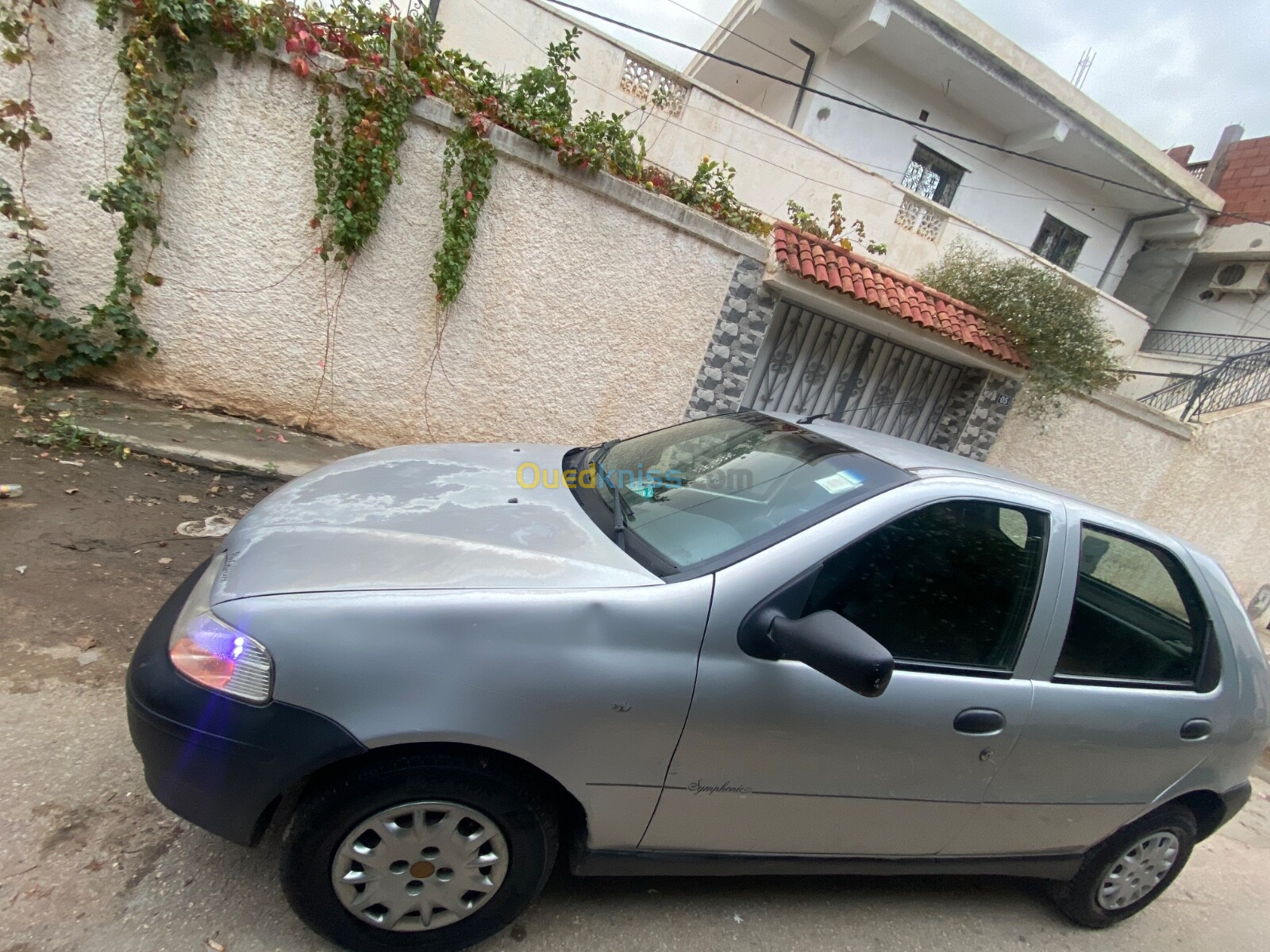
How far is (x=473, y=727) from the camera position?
143 centimetres

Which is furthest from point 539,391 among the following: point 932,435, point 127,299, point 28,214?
point 932,435

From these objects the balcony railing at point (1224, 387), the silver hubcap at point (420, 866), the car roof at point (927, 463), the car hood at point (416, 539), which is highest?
the balcony railing at point (1224, 387)

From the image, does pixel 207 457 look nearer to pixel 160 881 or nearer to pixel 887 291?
pixel 160 881

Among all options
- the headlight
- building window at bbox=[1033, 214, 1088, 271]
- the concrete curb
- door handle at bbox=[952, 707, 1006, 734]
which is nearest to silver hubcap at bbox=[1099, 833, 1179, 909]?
door handle at bbox=[952, 707, 1006, 734]

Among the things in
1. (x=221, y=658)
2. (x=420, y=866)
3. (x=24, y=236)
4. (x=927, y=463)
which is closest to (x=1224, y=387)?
(x=927, y=463)

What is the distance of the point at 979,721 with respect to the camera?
1812 mm

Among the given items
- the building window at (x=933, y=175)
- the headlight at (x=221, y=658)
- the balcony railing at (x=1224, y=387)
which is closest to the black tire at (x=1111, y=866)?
the headlight at (x=221, y=658)

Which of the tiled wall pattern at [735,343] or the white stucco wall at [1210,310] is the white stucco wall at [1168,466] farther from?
the white stucco wall at [1210,310]

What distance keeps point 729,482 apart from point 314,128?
14.3 ft

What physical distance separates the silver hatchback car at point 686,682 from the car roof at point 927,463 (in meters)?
0.03

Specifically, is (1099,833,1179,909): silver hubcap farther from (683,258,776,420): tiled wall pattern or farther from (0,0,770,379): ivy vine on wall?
(0,0,770,379): ivy vine on wall

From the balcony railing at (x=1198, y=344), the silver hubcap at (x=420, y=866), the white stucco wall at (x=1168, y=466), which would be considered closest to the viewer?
the silver hubcap at (x=420, y=866)

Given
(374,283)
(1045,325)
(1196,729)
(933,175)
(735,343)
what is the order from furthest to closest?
1. (933,175)
2. (1045,325)
3. (735,343)
4. (374,283)
5. (1196,729)

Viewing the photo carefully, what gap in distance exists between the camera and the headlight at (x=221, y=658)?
1409mm
